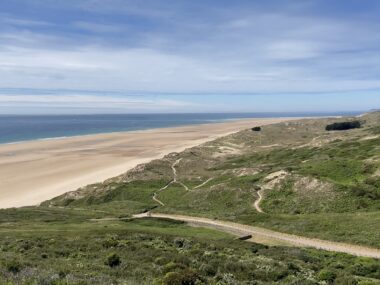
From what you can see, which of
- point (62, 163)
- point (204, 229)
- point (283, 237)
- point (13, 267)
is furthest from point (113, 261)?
point (62, 163)

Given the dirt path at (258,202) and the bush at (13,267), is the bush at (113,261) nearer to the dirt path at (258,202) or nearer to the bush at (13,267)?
the bush at (13,267)

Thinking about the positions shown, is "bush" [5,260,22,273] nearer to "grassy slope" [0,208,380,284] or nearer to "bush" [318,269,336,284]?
"grassy slope" [0,208,380,284]

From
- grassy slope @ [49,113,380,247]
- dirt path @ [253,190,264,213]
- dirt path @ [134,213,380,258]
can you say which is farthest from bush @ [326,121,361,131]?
dirt path @ [134,213,380,258]

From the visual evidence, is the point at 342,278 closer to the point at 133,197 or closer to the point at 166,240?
the point at 166,240

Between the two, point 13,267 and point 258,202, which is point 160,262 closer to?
point 13,267

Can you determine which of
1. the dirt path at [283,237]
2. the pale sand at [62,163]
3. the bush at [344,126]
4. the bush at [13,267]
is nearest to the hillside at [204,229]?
the bush at [13,267]
